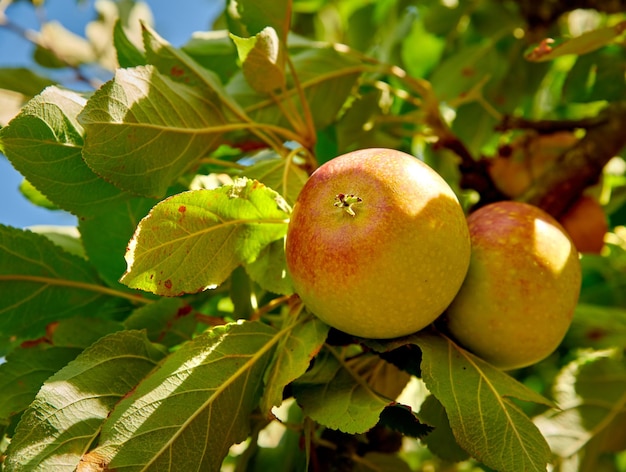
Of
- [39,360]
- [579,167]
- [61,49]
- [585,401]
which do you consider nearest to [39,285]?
[39,360]

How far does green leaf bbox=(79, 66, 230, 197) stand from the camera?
3.03 feet

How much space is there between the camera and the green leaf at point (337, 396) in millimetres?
825

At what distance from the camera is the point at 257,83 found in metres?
1.14

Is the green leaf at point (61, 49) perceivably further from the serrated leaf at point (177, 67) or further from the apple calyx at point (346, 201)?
the apple calyx at point (346, 201)

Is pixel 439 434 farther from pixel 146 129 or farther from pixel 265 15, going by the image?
pixel 265 15

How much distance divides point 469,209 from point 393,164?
26.5 inches

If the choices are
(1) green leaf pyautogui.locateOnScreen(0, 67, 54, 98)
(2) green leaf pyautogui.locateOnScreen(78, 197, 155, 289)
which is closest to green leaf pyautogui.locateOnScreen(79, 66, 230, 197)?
(2) green leaf pyautogui.locateOnScreen(78, 197, 155, 289)

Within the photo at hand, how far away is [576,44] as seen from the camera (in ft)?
3.50

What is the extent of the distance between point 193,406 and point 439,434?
47cm

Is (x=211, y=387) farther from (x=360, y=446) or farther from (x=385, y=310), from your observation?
(x=360, y=446)

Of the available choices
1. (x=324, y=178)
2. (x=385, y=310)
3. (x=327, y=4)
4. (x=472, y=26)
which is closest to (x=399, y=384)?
(x=385, y=310)

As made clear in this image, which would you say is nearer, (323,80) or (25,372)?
(25,372)

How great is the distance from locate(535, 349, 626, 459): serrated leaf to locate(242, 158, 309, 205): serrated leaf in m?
0.89

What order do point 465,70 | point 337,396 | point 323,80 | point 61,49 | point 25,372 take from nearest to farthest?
point 337,396 < point 25,372 < point 323,80 < point 465,70 < point 61,49
